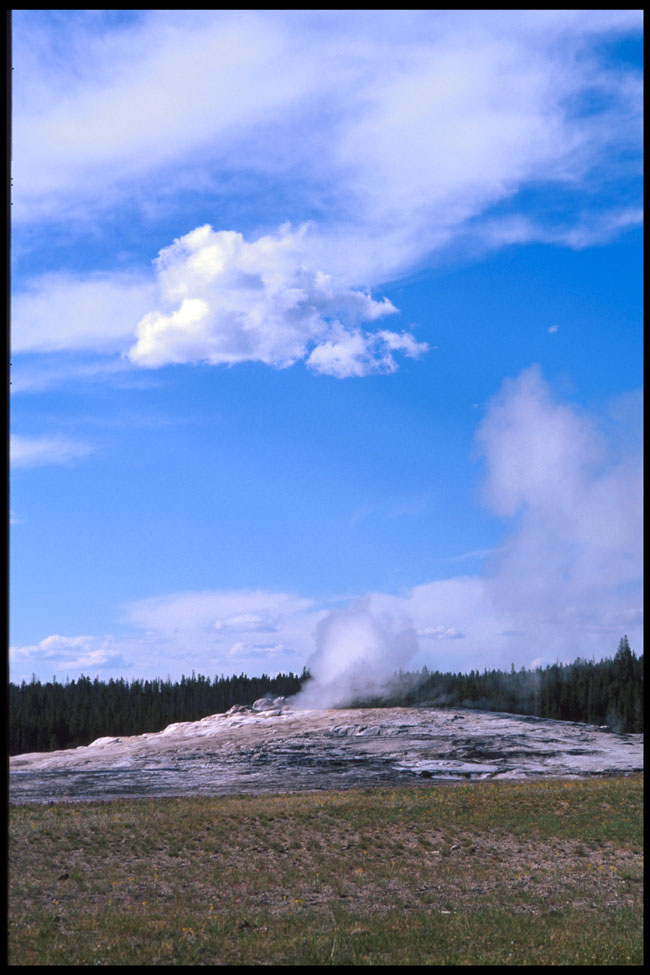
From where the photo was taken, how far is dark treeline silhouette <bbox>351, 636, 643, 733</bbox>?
7444cm

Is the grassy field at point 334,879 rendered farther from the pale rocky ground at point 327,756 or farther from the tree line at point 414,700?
the tree line at point 414,700

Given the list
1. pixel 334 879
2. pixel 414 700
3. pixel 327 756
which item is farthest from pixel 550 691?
pixel 334 879

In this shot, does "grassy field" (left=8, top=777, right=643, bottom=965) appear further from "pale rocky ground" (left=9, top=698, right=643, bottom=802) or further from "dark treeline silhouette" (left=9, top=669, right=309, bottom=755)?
"dark treeline silhouette" (left=9, top=669, right=309, bottom=755)

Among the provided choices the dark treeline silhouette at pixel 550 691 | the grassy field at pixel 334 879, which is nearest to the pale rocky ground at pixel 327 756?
the grassy field at pixel 334 879

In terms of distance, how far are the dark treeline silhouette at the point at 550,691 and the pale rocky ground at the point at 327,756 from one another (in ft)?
51.4

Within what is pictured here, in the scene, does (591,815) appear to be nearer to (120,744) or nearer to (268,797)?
(268,797)

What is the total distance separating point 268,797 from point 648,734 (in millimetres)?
32943

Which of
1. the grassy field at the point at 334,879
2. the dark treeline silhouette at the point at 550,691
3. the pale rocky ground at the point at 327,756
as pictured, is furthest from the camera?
the dark treeline silhouette at the point at 550,691

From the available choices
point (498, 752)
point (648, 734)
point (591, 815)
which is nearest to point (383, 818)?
point (591, 815)

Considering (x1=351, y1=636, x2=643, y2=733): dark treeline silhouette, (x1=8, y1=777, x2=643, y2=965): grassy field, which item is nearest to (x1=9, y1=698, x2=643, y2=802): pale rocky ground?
(x1=8, y1=777, x2=643, y2=965): grassy field

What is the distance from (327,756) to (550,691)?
40.6 meters

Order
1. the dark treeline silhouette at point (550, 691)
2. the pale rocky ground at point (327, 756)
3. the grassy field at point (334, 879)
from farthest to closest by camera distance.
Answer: the dark treeline silhouette at point (550, 691) → the pale rocky ground at point (327, 756) → the grassy field at point (334, 879)

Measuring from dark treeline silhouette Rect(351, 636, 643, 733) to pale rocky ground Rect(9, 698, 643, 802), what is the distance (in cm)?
1566

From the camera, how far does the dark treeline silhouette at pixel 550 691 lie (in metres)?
74.4
